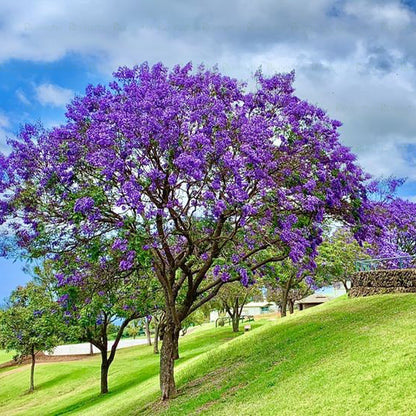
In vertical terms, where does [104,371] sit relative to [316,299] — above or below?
below

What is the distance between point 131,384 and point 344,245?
69.1 ft

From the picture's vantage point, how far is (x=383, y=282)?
26500mm

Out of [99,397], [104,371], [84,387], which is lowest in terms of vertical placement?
[99,397]

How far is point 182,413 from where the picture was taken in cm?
1675

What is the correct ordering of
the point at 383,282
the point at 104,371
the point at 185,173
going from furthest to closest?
the point at 104,371 → the point at 383,282 → the point at 185,173

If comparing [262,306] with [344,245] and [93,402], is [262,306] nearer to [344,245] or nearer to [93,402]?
[344,245]

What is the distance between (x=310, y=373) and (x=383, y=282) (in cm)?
1310

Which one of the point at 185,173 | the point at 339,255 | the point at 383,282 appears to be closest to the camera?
the point at 185,173

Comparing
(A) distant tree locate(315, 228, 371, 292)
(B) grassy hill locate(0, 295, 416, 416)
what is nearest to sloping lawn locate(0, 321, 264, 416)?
(B) grassy hill locate(0, 295, 416, 416)

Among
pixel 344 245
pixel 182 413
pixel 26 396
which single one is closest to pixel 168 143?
pixel 182 413

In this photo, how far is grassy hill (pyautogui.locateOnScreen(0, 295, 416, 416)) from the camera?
11.9 meters

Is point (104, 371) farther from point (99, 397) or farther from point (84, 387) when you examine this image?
point (84, 387)

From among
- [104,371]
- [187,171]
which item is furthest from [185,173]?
[104,371]

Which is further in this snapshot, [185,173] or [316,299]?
[316,299]
